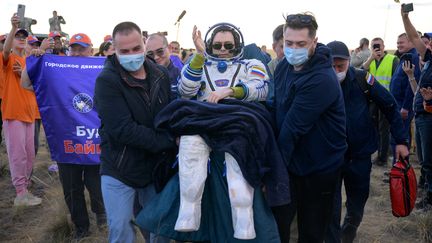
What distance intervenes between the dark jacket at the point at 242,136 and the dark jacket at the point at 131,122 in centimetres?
24

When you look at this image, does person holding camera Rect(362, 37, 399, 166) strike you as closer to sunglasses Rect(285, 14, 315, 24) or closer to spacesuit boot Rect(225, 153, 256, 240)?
sunglasses Rect(285, 14, 315, 24)

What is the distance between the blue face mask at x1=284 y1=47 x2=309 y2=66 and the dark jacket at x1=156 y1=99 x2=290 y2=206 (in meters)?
0.48

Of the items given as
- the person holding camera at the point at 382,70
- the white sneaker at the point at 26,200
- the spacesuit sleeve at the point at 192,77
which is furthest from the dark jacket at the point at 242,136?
the person holding camera at the point at 382,70

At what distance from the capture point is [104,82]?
9.68 ft

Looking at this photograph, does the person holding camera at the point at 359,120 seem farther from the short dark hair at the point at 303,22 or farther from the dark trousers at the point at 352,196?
the short dark hair at the point at 303,22

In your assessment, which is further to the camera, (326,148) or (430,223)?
(430,223)

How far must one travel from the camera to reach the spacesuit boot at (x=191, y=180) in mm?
2676

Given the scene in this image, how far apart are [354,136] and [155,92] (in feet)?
6.37

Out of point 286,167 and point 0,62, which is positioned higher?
point 0,62

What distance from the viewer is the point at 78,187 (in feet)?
15.3

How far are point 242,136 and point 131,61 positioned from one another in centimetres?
105

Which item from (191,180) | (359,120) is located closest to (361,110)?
(359,120)

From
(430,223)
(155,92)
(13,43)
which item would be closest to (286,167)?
(155,92)

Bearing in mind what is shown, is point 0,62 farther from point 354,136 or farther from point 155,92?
point 354,136
